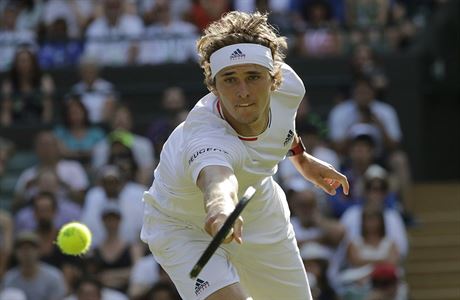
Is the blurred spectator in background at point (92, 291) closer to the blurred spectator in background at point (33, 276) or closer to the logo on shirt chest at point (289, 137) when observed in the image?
the blurred spectator in background at point (33, 276)

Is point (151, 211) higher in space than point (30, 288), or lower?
higher

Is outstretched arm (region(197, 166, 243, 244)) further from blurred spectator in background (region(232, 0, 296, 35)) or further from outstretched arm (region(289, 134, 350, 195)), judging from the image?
blurred spectator in background (region(232, 0, 296, 35))

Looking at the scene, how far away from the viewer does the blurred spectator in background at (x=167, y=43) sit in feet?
48.5

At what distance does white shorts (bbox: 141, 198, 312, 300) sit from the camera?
6.38m

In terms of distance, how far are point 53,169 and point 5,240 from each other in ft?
3.64

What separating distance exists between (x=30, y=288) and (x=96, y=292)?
3.03 feet

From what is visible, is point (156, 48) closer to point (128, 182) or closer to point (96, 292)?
point (128, 182)

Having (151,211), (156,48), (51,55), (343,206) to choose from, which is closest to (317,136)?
(343,206)

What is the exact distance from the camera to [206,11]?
15375mm

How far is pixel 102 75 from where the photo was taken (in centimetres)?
1492

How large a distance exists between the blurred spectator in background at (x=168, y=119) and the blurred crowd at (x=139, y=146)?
17mm

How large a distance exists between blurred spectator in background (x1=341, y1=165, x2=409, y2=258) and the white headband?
5643 mm

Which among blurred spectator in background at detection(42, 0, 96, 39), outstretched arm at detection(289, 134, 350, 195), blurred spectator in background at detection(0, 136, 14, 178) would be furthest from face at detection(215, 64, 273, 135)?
blurred spectator in background at detection(42, 0, 96, 39)

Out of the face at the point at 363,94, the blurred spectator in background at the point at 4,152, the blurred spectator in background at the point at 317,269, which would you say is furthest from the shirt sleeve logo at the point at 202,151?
the blurred spectator in background at the point at 4,152
